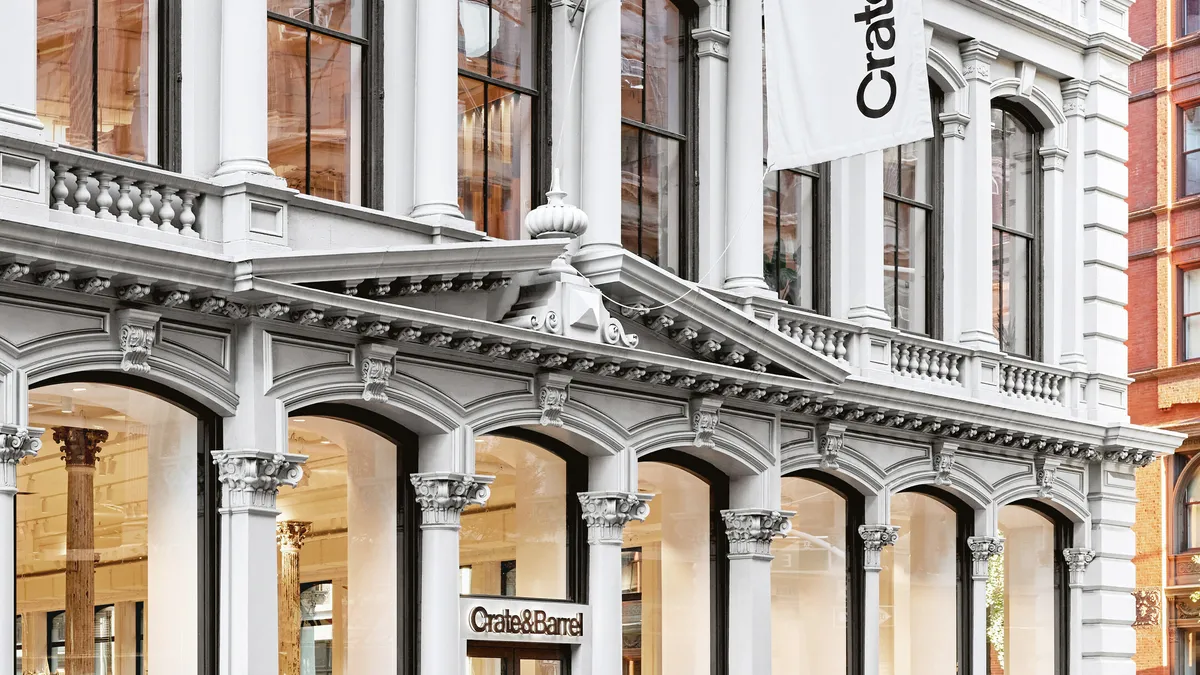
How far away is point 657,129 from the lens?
946 inches

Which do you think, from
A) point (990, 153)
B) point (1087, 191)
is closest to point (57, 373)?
point (990, 153)

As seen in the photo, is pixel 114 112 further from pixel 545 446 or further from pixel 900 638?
pixel 900 638

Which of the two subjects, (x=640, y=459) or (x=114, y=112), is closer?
(x=114, y=112)

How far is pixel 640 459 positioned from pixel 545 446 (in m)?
1.54

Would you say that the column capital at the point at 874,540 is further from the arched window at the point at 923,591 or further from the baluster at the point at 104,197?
the baluster at the point at 104,197

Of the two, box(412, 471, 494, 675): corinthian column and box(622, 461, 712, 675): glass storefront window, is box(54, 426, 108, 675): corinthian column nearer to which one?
box(412, 471, 494, 675): corinthian column

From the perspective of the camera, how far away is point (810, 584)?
25.3 m

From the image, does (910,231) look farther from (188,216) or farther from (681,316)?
(188,216)

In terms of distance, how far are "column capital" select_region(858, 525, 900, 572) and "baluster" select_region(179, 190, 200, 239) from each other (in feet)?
35.2

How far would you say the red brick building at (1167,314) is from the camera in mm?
40719

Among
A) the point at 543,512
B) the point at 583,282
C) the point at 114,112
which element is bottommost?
the point at 543,512

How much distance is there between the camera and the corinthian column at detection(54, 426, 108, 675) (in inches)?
687

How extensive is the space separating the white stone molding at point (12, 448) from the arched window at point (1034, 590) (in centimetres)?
1597

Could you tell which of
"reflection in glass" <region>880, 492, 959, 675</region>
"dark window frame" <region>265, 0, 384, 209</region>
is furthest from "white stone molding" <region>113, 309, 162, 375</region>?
"reflection in glass" <region>880, 492, 959, 675</region>
